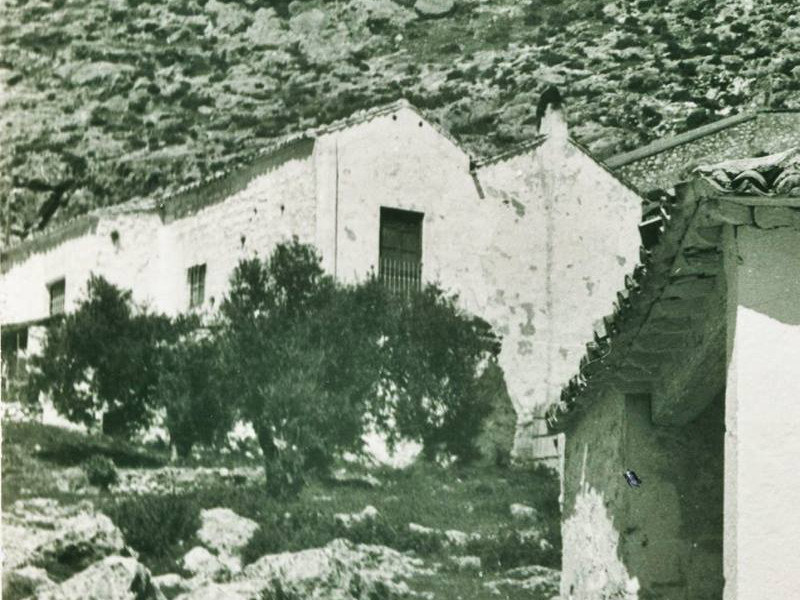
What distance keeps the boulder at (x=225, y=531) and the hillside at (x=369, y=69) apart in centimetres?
311

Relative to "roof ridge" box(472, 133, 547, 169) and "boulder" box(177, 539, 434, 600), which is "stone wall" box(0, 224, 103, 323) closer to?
"boulder" box(177, 539, 434, 600)

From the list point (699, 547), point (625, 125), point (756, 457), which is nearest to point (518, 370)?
point (625, 125)

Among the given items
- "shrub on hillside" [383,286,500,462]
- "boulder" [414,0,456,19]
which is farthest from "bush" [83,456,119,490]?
"boulder" [414,0,456,19]

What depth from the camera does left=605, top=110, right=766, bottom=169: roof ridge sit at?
11.7m

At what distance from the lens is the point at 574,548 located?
5.80 meters

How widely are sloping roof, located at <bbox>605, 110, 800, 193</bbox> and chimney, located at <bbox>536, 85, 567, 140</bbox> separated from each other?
0.54 meters

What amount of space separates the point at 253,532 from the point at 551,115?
508 cm

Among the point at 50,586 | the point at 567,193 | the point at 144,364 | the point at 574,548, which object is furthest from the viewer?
the point at 567,193

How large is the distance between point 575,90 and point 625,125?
603 millimetres

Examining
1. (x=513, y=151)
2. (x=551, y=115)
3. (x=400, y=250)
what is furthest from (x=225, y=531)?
(x=551, y=115)

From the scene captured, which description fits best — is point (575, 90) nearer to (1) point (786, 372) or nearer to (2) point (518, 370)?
(2) point (518, 370)

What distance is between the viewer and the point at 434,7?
37.5 ft

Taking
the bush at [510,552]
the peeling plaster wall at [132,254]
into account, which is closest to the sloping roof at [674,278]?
the bush at [510,552]

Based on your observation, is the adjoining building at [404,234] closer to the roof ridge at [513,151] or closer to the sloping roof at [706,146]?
the roof ridge at [513,151]
